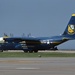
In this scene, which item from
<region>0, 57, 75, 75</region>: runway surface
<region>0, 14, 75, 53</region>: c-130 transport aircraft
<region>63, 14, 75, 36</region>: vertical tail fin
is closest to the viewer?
<region>0, 57, 75, 75</region>: runway surface

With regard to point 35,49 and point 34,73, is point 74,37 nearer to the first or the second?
point 35,49

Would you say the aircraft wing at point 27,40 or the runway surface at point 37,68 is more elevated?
the runway surface at point 37,68

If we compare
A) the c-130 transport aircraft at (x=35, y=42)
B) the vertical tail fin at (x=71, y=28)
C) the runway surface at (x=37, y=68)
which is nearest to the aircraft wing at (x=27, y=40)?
the c-130 transport aircraft at (x=35, y=42)

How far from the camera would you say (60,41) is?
78.8 m

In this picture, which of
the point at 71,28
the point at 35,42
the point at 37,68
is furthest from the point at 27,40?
the point at 37,68

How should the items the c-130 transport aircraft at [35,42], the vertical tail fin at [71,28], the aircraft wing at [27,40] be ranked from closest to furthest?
the aircraft wing at [27,40], the c-130 transport aircraft at [35,42], the vertical tail fin at [71,28]

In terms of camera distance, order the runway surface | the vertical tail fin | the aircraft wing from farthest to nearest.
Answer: the vertical tail fin
the aircraft wing
the runway surface

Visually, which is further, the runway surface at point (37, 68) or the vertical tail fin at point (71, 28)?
the vertical tail fin at point (71, 28)

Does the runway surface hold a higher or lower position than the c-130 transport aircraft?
higher

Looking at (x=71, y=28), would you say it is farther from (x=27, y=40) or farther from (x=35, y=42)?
(x=27, y=40)

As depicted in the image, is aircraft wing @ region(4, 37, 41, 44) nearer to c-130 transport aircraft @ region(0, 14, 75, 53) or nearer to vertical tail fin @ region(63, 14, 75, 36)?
c-130 transport aircraft @ region(0, 14, 75, 53)

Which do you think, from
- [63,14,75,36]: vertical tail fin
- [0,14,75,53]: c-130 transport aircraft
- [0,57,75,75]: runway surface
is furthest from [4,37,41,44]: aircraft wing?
[0,57,75,75]: runway surface

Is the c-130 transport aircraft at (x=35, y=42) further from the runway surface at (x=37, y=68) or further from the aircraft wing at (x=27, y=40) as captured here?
the runway surface at (x=37, y=68)

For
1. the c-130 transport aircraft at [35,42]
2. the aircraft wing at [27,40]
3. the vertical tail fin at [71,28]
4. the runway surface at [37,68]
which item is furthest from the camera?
the vertical tail fin at [71,28]
